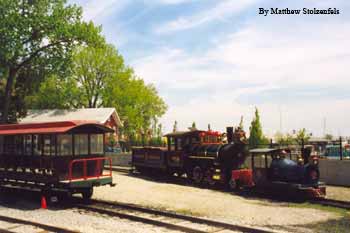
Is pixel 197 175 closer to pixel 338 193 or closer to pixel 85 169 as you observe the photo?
pixel 338 193

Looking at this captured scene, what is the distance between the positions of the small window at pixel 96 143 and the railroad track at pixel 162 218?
2.15m

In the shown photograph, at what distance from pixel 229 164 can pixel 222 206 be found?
19.7 ft

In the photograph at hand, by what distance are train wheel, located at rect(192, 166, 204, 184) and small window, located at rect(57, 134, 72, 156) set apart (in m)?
8.49

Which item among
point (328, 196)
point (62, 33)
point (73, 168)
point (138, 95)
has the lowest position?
point (328, 196)

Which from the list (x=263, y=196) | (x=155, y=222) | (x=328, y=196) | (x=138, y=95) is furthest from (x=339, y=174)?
(x=138, y=95)

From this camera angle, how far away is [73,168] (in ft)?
48.1

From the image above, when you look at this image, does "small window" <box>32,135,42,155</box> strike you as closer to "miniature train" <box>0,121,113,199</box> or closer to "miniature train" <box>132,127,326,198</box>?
"miniature train" <box>0,121,113,199</box>

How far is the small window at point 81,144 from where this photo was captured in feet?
49.3

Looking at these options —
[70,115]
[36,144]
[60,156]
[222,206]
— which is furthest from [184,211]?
[70,115]

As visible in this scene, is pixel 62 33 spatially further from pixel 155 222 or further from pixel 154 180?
pixel 155 222

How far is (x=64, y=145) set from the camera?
14.7m

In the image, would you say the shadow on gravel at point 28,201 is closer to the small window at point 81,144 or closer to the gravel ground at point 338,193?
the small window at point 81,144

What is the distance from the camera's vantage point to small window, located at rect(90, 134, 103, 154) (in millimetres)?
15594

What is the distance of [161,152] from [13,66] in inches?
817
